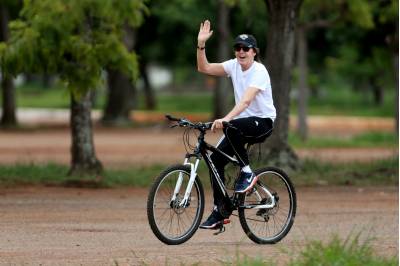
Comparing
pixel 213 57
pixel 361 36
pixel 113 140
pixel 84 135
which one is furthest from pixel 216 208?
pixel 213 57

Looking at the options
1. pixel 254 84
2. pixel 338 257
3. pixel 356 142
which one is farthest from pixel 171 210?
pixel 356 142

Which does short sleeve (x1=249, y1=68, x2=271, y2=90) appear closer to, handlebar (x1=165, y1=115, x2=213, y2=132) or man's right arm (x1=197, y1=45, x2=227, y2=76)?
man's right arm (x1=197, y1=45, x2=227, y2=76)

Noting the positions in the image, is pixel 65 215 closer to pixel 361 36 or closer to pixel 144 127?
pixel 144 127

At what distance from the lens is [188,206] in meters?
9.90

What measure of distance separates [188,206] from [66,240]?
4.49 feet

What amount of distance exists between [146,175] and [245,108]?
864cm

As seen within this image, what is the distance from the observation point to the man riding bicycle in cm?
A: 999

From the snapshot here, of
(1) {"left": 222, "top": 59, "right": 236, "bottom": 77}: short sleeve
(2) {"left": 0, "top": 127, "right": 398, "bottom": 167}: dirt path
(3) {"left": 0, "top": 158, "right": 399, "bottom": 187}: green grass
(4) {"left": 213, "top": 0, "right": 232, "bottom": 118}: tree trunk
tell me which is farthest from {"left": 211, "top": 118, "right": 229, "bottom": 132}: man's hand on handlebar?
(4) {"left": 213, "top": 0, "right": 232, "bottom": 118}: tree trunk

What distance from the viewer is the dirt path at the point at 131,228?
9430 mm

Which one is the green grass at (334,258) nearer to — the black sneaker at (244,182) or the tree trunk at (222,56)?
the black sneaker at (244,182)

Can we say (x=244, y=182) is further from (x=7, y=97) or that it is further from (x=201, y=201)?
(x=7, y=97)

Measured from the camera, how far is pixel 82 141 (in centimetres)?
1745

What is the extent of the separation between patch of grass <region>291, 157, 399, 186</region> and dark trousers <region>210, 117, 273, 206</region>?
24.5 ft

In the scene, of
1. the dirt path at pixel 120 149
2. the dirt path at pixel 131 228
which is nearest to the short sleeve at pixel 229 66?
the dirt path at pixel 131 228
